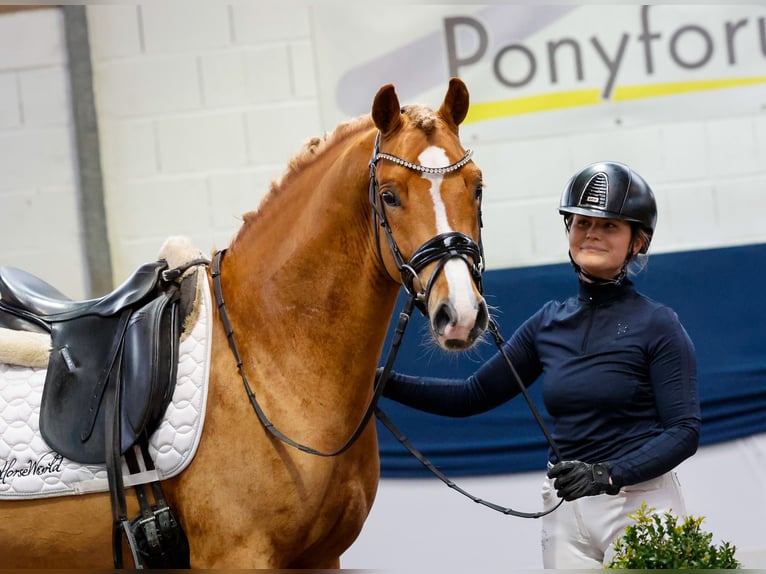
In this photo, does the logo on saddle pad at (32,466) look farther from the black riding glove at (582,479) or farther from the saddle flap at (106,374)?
the black riding glove at (582,479)

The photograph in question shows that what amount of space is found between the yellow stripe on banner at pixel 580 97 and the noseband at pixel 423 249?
4.92ft

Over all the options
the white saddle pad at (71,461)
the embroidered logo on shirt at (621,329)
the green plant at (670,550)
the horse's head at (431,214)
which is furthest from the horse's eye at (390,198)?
the green plant at (670,550)

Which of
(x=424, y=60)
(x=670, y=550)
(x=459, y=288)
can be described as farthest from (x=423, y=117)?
(x=424, y=60)

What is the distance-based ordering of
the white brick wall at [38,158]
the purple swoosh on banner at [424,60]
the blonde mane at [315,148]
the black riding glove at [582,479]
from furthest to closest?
the white brick wall at [38,158] < the purple swoosh on banner at [424,60] < the blonde mane at [315,148] < the black riding glove at [582,479]

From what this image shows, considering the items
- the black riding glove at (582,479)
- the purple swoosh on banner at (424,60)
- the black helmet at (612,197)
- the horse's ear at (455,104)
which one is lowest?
the black riding glove at (582,479)

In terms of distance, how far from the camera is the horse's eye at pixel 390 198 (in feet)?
5.07

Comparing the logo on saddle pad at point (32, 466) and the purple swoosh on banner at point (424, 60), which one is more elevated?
the purple swoosh on banner at point (424, 60)

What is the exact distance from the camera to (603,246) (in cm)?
178

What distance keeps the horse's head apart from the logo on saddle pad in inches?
29.2

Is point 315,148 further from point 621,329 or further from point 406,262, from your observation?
point 621,329

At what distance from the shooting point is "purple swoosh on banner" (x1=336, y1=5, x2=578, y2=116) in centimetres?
297

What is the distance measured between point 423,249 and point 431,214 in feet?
0.22

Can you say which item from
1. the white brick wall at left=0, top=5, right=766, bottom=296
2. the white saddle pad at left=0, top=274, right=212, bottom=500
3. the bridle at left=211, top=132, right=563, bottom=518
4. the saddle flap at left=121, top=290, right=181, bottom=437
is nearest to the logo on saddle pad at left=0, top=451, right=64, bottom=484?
the white saddle pad at left=0, top=274, right=212, bottom=500

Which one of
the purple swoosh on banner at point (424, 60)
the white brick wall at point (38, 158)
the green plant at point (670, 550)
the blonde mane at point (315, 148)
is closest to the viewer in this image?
the green plant at point (670, 550)
